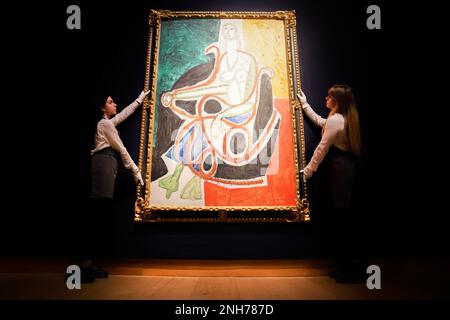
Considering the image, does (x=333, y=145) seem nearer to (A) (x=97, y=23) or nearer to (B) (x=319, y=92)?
(B) (x=319, y=92)

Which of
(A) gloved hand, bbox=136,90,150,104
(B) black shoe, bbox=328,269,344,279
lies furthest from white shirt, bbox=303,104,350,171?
(A) gloved hand, bbox=136,90,150,104

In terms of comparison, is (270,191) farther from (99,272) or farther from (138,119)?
(99,272)

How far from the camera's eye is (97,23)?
2766 mm

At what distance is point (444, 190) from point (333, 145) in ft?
4.15

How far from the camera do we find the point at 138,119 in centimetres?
261

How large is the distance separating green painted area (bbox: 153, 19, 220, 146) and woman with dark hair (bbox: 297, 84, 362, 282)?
126 cm

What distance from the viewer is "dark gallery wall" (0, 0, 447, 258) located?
8.12ft

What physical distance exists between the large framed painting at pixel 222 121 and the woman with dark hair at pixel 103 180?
0.22m

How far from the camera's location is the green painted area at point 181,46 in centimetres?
260

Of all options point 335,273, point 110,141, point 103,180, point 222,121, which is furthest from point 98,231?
→ point 335,273

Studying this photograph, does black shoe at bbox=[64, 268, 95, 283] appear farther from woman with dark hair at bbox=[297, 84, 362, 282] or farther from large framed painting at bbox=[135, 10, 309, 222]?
woman with dark hair at bbox=[297, 84, 362, 282]

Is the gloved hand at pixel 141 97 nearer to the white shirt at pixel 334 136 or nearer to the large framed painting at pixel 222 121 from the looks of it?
the large framed painting at pixel 222 121

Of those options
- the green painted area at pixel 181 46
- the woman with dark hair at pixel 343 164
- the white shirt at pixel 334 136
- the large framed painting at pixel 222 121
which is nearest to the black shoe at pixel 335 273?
the woman with dark hair at pixel 343 164
